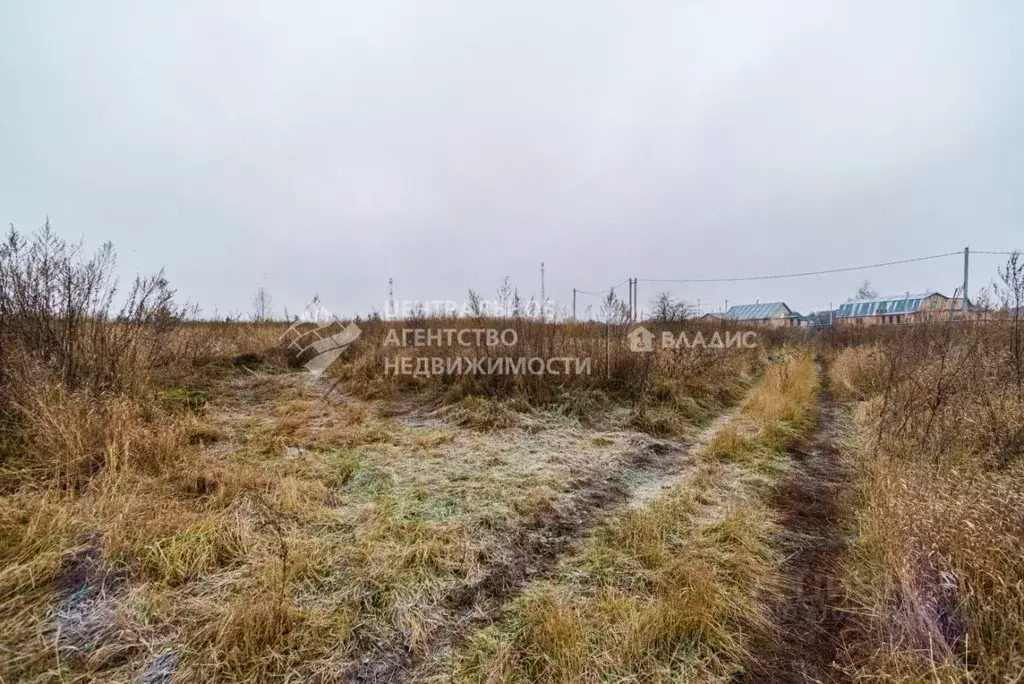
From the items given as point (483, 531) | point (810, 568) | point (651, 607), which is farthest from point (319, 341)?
point (810, 568)

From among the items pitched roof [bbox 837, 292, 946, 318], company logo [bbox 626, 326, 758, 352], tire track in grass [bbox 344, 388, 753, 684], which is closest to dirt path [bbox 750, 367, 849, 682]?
tire track in grass [bbox 344, 388, 753, 684]

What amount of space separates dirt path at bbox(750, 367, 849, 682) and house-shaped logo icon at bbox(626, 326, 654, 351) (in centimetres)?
310

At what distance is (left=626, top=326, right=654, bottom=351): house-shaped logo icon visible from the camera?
7234mm

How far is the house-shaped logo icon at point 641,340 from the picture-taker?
7234mm

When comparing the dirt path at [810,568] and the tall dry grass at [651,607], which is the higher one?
the tall dry grass at [651,607]

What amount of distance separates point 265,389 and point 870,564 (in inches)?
323

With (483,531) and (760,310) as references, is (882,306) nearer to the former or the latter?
→ (760,310)

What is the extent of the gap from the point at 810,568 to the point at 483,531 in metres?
2.15

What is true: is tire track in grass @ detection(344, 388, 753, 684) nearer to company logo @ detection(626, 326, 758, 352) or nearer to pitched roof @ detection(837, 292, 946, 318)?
company logo @ detection(626, 326, 758, 352)

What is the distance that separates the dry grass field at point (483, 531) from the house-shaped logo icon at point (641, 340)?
1.77 metres

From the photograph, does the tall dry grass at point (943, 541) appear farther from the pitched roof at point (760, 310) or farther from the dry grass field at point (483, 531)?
the pitched roof at point (760, 310)

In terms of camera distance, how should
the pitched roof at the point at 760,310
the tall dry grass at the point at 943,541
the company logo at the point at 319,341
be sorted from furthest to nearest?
the pitched roof at the point at 760,310 < the company logo at the point at 319,341 < the tall dry grass at the point at 943,541

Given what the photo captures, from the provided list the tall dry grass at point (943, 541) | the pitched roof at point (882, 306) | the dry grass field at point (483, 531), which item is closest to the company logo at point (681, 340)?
the dry grass field at point (483, 531)

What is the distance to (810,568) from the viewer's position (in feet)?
7.89
